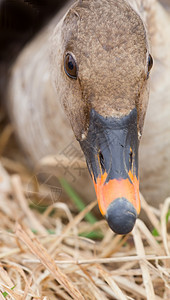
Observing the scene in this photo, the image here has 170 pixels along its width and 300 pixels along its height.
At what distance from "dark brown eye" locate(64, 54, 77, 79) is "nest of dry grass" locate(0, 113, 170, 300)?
1.56 ft

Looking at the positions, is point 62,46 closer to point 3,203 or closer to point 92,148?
point 92,148

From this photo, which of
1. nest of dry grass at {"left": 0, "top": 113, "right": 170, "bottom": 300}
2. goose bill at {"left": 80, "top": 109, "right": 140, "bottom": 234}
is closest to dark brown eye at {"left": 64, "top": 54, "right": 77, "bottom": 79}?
goose bill at {"left": 80, "top": 109, "right": 140, "bottom": 234}

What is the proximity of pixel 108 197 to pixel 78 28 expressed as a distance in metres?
0.47

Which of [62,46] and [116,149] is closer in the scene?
[116,149]

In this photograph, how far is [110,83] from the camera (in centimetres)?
127

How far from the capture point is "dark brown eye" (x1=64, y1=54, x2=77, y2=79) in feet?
4.45

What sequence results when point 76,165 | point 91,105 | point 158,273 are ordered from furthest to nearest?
point 76,165, point 158,273, point 91,105

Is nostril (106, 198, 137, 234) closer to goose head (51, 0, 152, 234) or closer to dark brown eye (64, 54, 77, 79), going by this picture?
goose head (51, 0, 152, 234)

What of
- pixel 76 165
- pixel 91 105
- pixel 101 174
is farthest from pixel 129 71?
pixel 76 165

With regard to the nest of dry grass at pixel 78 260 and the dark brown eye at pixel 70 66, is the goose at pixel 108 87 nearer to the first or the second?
the dark brown eye at pixel 70 66

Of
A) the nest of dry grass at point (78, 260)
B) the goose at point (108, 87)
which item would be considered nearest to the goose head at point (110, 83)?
the goose at point (108, 87)

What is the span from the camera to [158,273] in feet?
4.62

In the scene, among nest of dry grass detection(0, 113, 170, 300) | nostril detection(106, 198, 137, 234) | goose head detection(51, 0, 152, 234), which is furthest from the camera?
nest of dry grass detection(0, 113, 170, 300)

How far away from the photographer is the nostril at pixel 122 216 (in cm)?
114
